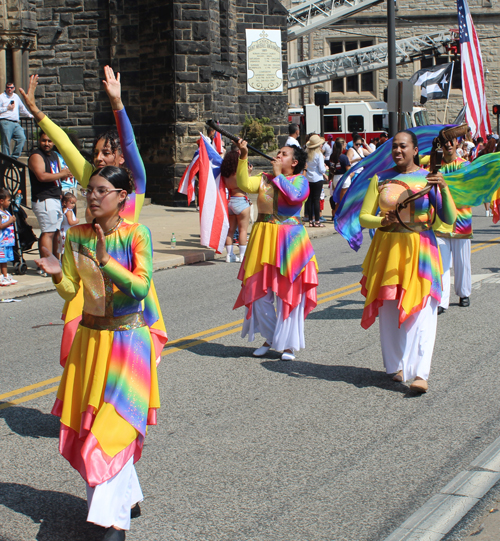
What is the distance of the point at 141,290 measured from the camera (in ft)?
11.3

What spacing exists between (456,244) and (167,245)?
676cm

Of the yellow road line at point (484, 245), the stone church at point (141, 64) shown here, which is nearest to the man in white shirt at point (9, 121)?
the stone church at point (141, 64)

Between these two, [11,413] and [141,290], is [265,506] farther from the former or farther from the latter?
[11,413]

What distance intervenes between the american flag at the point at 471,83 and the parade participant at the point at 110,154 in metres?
7.21

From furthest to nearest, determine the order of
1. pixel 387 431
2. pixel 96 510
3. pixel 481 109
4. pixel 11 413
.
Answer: pixel 481 109 → pixel 11 413 → pixel 387 431 → pixel 96 510

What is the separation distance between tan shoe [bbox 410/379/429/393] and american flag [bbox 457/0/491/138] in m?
6.07

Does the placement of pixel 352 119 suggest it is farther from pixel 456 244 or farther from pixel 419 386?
pixel 419 386

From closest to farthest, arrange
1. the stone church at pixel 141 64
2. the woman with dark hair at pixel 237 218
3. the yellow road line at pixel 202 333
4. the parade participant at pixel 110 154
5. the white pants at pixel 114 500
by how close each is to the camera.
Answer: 1. the white pants at pixel 114 500
2. the parade participant at pixel 110 154
3. the yellow road line at pixel 202 333
4. the woman with dark hair at pixel 237 218
5. the stone church at pixel 141 64

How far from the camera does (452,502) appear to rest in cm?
390

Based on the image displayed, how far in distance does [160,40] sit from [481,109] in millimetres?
12018

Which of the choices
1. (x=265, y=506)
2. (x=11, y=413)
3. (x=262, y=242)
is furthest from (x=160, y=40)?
(x=265, y=506)

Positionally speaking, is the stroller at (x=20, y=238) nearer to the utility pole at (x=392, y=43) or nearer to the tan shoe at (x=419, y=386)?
the tan shoe at (x=419, y=386)

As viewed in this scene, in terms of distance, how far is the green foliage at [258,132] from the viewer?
24359 mm

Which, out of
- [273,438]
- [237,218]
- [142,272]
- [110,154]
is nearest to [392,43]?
[237,218]
